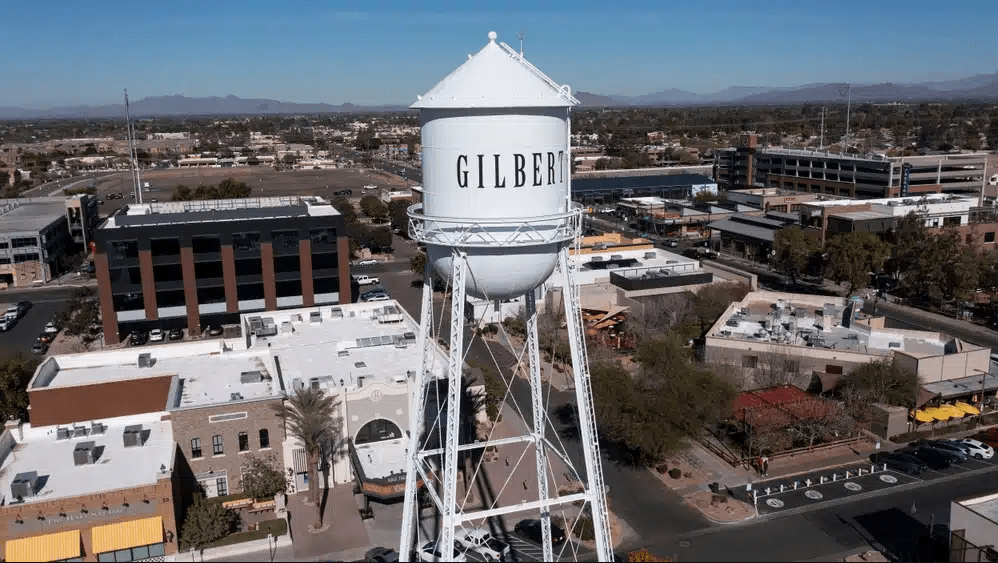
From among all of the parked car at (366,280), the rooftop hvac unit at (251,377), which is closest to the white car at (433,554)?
the rooftop hvac unit at (251,377)

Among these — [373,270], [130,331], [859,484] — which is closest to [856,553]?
[859,484]

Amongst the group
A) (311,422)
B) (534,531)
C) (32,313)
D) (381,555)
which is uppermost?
(311,422)

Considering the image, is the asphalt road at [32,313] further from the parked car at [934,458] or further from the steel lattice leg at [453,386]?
the parked car at [934,458]

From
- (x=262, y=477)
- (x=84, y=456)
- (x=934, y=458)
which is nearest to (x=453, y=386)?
(x=262, y=477)

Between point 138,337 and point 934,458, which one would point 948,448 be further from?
point 138,337

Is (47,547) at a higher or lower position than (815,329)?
lower

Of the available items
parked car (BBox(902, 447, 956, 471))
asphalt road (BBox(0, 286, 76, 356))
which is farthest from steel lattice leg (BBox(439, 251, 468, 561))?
asphalt road (BBox(0, 286, 76, 356))

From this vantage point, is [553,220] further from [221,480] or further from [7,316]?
[7,316]
